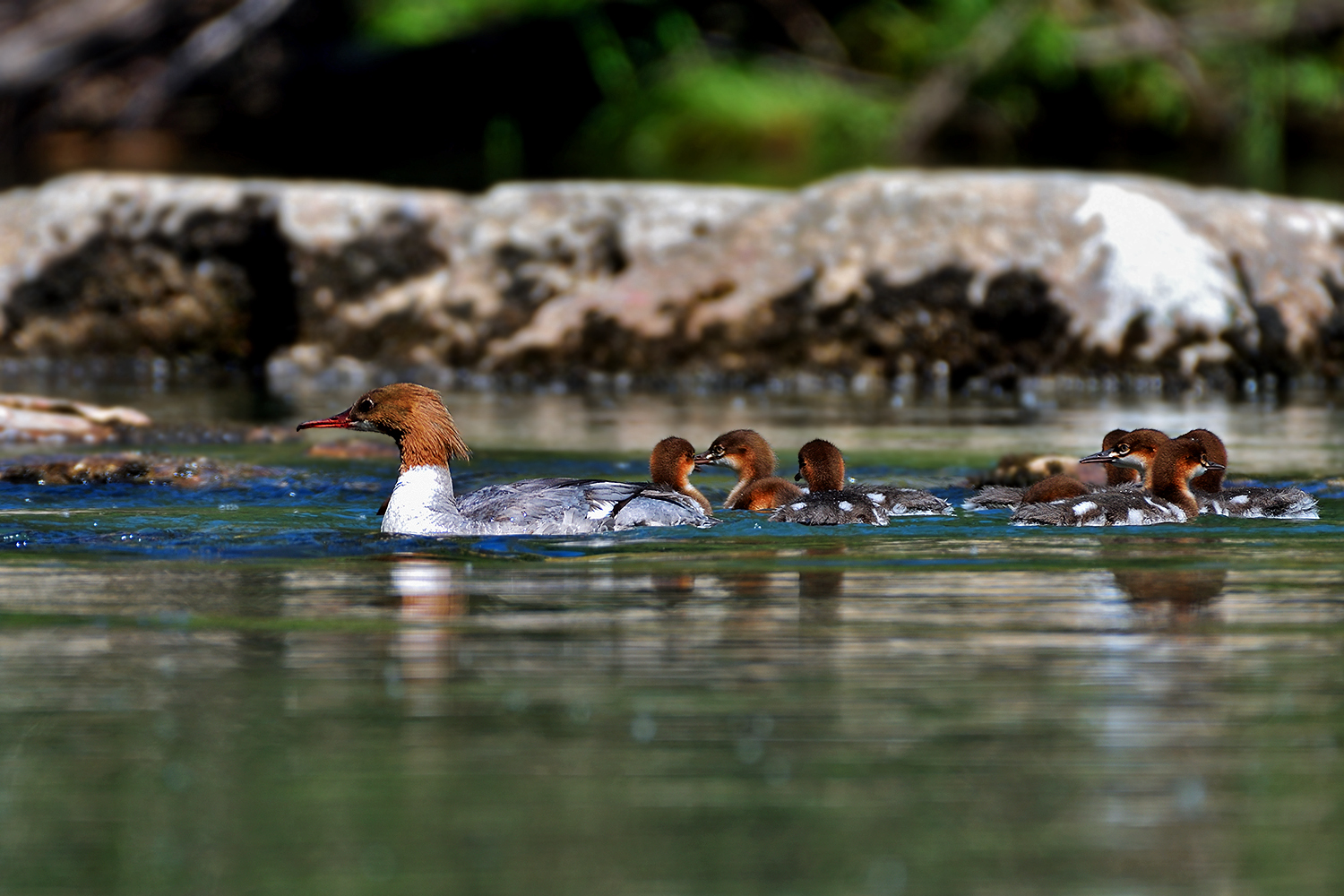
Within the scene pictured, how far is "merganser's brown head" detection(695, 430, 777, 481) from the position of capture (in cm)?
693

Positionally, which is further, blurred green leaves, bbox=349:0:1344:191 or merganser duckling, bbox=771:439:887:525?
blurred green leaves, bbox=349:0:1344:191

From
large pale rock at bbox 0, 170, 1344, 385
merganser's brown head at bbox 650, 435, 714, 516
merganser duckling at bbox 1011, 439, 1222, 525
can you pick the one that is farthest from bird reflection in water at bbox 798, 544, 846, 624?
large pale rock at bbox 0, 170, 1344, 385

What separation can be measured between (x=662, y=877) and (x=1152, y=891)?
642 millimetres

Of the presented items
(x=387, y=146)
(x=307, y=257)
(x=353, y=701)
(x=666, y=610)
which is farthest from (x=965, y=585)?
(x=387, y=146)

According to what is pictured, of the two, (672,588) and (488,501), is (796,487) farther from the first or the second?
(672,588)

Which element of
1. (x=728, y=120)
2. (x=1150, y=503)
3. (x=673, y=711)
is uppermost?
(x=728, y=120)

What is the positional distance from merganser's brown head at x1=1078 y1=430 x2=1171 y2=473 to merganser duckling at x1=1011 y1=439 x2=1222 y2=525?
0.17 metres

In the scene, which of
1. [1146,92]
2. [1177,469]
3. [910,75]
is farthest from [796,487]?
[1146,92]

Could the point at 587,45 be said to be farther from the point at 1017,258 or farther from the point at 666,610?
the point at 666,610

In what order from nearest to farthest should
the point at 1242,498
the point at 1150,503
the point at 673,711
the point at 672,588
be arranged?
the point at 673,711 < the point at 672,588 < the point at 1150,503 < the point at 1242,498

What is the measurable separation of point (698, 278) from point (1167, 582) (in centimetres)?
646

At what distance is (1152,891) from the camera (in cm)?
261

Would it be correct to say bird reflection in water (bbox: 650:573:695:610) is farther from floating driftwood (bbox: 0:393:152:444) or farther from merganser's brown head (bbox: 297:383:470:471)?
floating driftwood (bbox: 0:393:152:444)

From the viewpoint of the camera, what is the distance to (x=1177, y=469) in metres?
6.32
